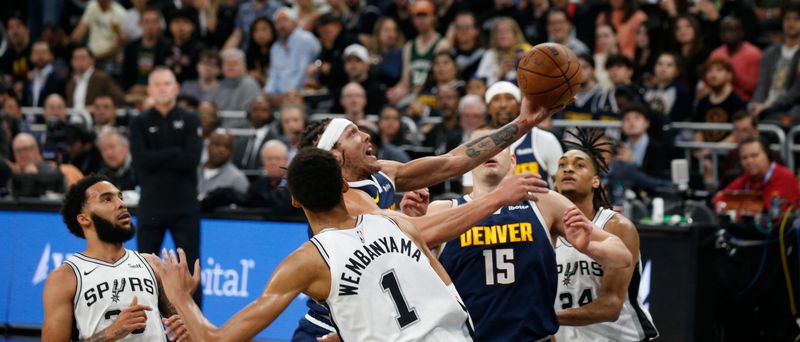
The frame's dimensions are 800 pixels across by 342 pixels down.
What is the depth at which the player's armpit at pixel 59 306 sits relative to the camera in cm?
679

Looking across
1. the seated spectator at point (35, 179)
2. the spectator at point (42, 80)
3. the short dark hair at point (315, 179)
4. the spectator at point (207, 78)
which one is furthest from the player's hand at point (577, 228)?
the spectator at point (42, 80)

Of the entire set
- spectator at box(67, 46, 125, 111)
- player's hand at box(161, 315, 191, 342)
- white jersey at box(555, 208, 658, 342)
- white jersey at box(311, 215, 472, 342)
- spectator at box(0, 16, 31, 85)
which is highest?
spectator at box(0, 16, 31, 85)

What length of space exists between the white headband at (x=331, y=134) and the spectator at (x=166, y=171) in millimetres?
4292

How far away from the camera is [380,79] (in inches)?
618

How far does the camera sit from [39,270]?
12.0 m

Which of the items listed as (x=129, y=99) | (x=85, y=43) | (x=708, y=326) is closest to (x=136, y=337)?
(x=708, y=326)

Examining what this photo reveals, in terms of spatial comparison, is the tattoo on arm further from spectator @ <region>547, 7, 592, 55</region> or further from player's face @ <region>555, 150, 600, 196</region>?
spectator @ <region>547, 7, 592, 55</region>

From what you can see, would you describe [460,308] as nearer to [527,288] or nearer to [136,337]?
[527,288]

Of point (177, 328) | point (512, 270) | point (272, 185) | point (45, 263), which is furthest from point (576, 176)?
point (45, 263)

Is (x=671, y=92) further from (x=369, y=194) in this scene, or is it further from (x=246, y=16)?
(x=369, y=194)

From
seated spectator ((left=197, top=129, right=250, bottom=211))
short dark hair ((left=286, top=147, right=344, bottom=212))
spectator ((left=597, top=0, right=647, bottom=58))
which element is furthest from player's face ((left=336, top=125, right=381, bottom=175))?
spectator ((left=597, top=0, right=647, bottom=58))

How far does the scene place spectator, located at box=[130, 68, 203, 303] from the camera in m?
10.7

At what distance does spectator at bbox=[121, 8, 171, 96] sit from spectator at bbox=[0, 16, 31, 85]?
7.21 feet

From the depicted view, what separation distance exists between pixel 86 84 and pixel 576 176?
10.6m
